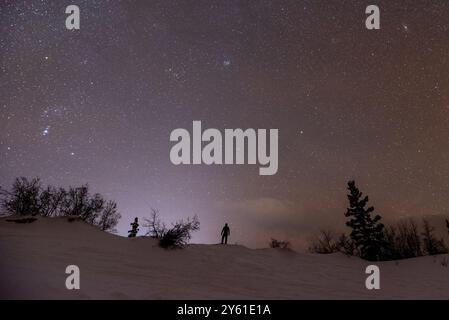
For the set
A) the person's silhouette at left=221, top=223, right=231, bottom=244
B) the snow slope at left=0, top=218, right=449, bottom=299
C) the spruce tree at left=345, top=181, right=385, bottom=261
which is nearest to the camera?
the snow slope at left=0, top=218, right=449, bottom=299

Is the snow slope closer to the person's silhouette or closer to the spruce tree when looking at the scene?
the person's silhouette

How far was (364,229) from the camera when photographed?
26828 millimetres

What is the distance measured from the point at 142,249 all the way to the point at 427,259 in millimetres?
17561

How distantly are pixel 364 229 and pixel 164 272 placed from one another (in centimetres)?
2442

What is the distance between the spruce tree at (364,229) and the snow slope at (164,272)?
12520mm

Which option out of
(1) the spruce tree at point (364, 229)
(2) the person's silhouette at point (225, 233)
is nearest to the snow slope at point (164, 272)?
(2) the person's silhouette at point (225, 233)

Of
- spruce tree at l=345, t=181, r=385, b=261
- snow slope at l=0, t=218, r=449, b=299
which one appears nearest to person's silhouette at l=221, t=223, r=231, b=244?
snow slope at l=0, t=218, r=449, b=299

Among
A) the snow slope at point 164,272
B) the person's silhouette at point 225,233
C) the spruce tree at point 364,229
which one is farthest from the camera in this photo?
the spruce tree at point 364,229

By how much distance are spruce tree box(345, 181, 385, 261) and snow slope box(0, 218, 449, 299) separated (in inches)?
493

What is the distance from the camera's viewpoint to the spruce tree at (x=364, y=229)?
26141 millimetres

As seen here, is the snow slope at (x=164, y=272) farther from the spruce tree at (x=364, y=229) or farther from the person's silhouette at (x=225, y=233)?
the spruce tree at (x=364, y=229)

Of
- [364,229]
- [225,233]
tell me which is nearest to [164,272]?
[225,233]

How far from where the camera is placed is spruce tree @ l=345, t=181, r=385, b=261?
26.1 metres

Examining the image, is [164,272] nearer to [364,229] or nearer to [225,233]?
[225,233]
